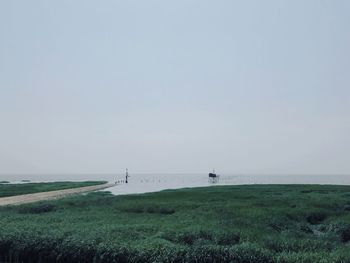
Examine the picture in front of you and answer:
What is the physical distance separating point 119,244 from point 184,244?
9.23 ft

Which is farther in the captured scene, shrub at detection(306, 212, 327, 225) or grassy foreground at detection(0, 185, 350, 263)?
shrub at detection(306, 212, 327, 225)

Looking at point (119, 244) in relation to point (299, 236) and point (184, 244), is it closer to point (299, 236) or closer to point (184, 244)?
point (184, 244)

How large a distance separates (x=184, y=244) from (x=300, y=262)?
526cm

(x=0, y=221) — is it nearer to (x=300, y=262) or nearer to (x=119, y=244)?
(x=119, y=244)

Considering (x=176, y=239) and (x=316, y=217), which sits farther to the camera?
(x=316, y=217)

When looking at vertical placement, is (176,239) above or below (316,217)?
above

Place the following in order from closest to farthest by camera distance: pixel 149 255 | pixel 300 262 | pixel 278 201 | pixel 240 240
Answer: pixel 300 262
pixel 149 255
pixel 240 240
pixel 278 201

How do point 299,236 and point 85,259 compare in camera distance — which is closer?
point 85,259

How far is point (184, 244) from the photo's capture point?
17.5m

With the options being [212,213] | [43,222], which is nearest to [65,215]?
[43,222]

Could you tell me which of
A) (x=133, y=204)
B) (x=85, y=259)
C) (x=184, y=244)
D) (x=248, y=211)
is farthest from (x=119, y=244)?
(x=133, y=204)

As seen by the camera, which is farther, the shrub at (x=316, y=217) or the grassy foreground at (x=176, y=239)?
the shrub at (x=316, y=217)

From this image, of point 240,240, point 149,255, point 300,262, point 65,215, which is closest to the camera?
point 300,262

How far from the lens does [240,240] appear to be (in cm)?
1808
